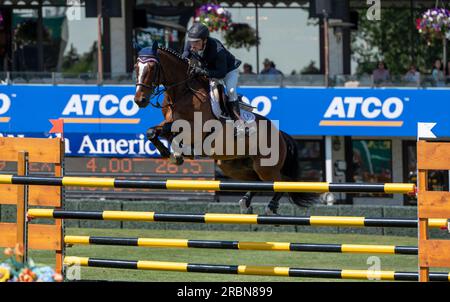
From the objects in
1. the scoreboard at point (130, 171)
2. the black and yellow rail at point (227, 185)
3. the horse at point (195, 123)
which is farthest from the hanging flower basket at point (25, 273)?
the scoreboard at point (130, 171)

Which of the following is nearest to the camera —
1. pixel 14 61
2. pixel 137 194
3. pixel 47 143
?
pixel 47 143

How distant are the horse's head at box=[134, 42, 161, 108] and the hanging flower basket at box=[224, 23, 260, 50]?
12.7 m

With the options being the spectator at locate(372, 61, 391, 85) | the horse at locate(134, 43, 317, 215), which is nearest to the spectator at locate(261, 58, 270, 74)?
the spectator at locate(372, 61, 391, 85)

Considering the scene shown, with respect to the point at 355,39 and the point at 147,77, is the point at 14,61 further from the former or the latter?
the point at 147,77

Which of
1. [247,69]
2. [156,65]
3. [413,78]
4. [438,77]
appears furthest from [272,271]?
[247,69]

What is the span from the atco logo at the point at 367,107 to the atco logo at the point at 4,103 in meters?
6.94

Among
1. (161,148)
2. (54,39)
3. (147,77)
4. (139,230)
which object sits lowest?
(139,230)

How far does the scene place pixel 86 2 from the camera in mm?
22688

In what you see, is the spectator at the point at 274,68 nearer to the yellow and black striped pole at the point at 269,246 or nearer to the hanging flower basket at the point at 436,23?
the hanging flower basket at the point at 436,23

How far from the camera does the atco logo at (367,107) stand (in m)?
22.4

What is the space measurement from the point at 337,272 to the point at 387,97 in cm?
1385

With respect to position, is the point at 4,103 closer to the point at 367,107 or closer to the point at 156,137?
the point at 367,107

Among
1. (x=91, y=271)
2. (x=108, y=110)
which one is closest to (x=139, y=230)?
(x=108, y=110)

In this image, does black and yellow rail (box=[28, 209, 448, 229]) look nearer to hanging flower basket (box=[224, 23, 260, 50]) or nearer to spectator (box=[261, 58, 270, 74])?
spectator (box=[261, 58, 270, 74])
